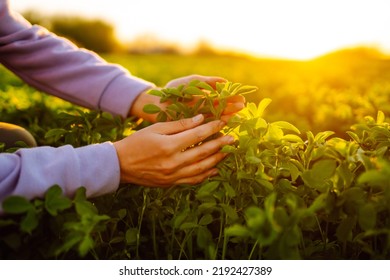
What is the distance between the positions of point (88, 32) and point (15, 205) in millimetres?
32853

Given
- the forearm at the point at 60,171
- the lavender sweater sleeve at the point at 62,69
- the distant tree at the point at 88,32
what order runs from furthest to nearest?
the distant tree at the point at 88,32
the lavender sweater sleeve at the point at 62,69
the forearm at the point at 60,171

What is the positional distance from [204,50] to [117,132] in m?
32.3

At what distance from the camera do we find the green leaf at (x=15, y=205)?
1.25 m

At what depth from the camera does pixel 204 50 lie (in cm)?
3400

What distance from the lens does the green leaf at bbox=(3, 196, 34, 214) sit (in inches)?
49.3

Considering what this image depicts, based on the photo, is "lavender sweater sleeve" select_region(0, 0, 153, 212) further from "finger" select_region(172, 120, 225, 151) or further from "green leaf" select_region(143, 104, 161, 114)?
"finger" select_region(172, 120, 225, 151)

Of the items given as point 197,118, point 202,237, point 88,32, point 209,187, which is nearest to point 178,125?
point 197,118

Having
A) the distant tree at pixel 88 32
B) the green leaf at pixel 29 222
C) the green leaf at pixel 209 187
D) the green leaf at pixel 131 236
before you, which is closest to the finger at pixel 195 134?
the green leaf at pixel 209 187

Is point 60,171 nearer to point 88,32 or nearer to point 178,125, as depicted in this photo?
point 178,125

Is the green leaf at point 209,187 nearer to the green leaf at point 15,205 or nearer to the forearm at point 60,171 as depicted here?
the forearm at point 60,171

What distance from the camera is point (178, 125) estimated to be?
5.18ft

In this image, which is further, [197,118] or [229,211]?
[197,118]
